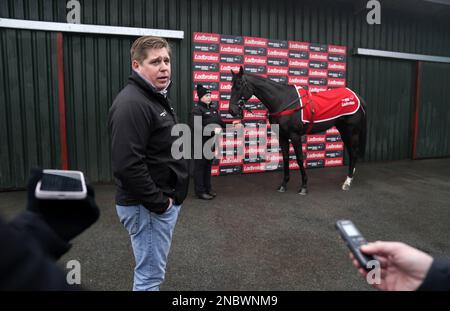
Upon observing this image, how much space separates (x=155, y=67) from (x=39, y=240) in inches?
48.3

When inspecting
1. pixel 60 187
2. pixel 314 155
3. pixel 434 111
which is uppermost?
pixel 434 111

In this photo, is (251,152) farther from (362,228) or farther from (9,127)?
(9,127)

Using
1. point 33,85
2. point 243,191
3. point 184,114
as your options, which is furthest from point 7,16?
point 243,191

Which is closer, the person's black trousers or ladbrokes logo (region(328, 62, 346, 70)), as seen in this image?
the person's black trousers

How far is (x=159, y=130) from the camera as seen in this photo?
69.6 inches

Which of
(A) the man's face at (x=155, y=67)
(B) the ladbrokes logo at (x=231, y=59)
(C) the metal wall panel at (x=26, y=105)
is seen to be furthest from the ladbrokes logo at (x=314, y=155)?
(A) the man's face at (x=155, y=67)

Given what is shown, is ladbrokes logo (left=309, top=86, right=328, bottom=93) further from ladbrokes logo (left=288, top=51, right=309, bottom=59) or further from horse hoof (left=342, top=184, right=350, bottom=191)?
horse hoof (left=342, top=184, right=350, bottom=191)

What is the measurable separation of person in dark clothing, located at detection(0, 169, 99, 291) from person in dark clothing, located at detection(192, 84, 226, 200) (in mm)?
4066

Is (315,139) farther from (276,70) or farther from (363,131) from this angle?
(276,70)

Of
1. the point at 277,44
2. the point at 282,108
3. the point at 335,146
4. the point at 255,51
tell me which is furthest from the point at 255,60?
the point at 335,146

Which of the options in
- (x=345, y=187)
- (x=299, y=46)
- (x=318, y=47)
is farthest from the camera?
(x=318, y=47)

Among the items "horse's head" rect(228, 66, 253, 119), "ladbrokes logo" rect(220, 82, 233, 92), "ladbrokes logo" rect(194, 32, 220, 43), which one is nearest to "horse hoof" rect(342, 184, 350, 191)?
"horse's head" rect(228, 66, 253, 119)

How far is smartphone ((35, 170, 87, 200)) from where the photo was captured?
34.4 inches

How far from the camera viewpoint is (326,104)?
5.61 metres
